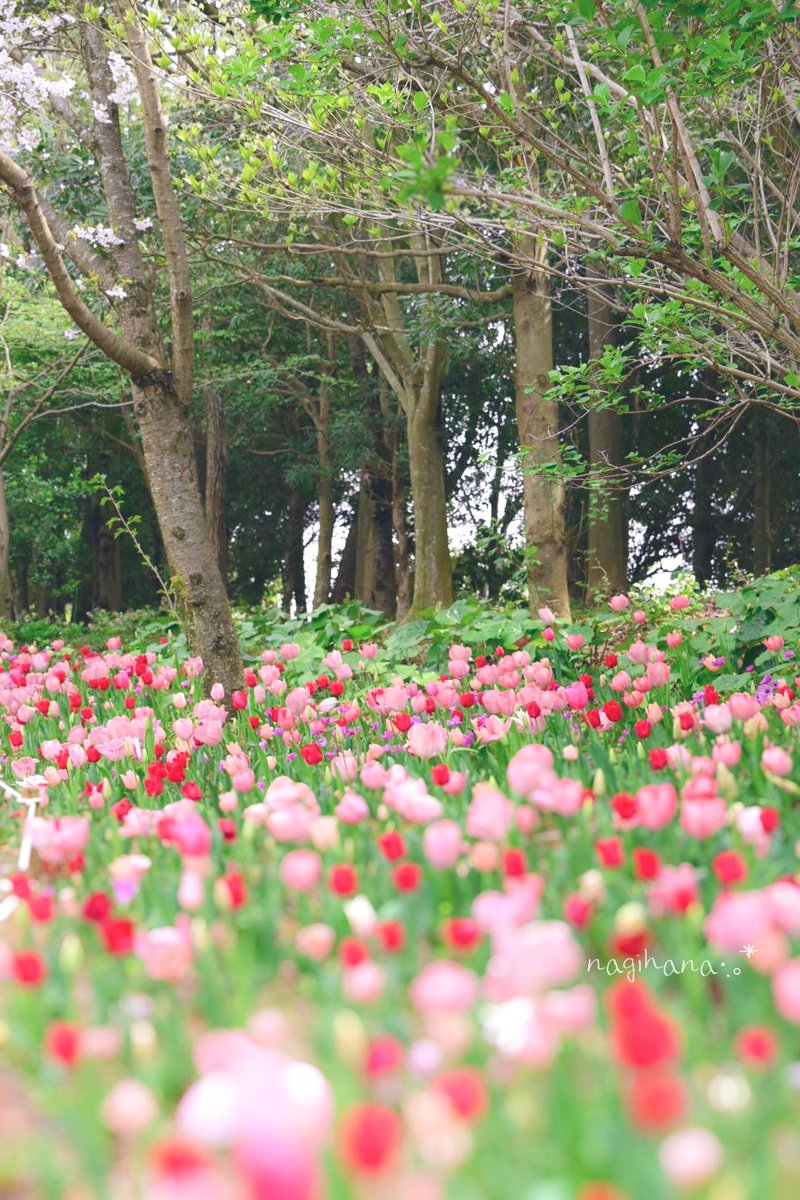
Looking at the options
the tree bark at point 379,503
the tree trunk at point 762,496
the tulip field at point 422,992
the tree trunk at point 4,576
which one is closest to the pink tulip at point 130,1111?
the tulip field at point 422,992

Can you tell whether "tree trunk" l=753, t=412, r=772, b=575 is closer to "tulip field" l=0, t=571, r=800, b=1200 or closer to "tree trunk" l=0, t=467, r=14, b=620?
"tree trunk" l=0, t=467, r=14, b=620

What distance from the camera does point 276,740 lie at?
486 centimetres

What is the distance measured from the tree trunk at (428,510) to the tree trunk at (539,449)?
206cm

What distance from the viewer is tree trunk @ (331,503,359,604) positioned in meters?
22.5

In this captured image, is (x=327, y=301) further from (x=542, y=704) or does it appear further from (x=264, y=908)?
(x=264, y=908)

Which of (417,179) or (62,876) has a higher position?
(417,179)

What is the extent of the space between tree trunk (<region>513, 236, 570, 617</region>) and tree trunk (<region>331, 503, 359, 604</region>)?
38.3ft

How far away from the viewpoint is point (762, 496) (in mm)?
18906

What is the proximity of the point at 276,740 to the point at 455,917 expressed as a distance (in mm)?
2938

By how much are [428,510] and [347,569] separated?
10143 mm

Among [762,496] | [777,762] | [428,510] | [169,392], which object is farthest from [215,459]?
[777,762]

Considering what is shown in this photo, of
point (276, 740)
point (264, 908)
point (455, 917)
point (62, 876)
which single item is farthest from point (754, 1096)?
point (276, 740)

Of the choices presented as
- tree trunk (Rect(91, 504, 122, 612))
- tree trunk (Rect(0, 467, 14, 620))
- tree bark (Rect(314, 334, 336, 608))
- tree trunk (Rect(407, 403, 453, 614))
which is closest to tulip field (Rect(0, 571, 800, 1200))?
tree trunk (Rect(407, 403, 453, 614))

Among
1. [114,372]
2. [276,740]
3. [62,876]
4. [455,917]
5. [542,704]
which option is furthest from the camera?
[114,372]
